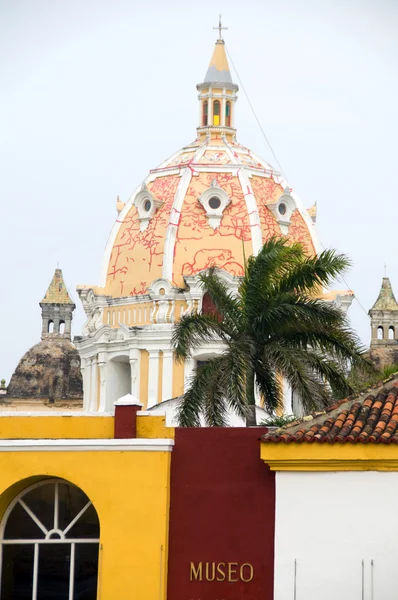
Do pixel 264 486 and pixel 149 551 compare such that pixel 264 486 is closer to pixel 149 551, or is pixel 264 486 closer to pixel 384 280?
pixel 149 551

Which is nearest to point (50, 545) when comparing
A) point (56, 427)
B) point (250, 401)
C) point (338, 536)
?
point (56, 427)

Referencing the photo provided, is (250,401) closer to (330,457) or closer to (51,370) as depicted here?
(330,457)

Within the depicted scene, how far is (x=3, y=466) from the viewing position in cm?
2673

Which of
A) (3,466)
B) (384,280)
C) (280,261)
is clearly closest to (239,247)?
(384,280)

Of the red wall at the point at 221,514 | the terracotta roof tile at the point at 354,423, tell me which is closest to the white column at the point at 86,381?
the terracotta roof tile at the point at 354,423

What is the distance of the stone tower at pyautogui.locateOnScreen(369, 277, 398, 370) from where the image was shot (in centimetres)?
7412

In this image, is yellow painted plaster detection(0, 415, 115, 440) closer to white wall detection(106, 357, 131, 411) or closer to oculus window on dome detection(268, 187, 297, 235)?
white wall detection(106, 357, 131, 411)

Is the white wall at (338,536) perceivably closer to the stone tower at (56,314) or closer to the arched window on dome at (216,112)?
the arched window on dome at (216,112)

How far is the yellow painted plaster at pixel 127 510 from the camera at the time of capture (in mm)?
25984

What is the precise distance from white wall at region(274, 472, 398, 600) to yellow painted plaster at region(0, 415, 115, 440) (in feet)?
11.5

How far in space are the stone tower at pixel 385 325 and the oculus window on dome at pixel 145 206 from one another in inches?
646

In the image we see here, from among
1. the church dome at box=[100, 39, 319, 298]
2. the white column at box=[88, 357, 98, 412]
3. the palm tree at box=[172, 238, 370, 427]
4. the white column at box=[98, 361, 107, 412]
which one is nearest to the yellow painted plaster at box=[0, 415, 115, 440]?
the palm tree at box=[172, 238, 370, 427]

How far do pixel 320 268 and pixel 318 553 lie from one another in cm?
773

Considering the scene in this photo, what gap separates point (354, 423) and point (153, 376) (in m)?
32.8
